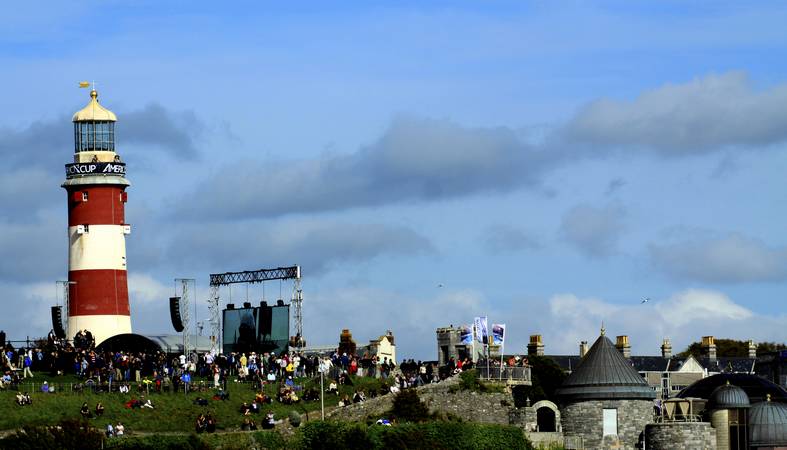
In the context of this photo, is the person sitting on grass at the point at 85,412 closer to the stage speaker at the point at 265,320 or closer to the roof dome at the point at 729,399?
the stage speaker at the point at 265,320

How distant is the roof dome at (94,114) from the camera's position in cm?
10344

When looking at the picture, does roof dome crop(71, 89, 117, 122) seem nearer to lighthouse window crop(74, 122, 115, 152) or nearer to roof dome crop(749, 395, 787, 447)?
lighthouse window crop(74, 122, 115, 152)

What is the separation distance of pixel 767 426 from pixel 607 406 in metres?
14.6

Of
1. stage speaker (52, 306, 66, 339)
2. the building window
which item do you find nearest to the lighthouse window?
stage speaker (52, 306, 66, 339)

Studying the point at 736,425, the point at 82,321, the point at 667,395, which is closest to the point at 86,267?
the point at 82,321

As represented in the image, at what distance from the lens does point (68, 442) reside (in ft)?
254

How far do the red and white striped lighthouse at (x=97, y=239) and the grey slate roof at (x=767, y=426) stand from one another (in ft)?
119

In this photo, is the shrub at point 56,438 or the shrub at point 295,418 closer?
the shrub at point 56,438

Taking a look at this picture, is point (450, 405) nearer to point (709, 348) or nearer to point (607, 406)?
point (607, 406)

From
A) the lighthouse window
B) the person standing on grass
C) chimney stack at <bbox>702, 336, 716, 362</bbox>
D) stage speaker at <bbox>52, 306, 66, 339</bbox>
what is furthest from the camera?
chimney stack at <bbox>702, 336, 716, 362</bbox>

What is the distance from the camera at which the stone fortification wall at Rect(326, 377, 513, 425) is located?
89.1 meters

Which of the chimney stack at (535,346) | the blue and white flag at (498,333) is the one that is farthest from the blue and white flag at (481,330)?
the chimney stack at (535,346)

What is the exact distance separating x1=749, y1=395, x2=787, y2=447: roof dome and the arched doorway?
46.0 feet

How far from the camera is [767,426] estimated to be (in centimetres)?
10744
